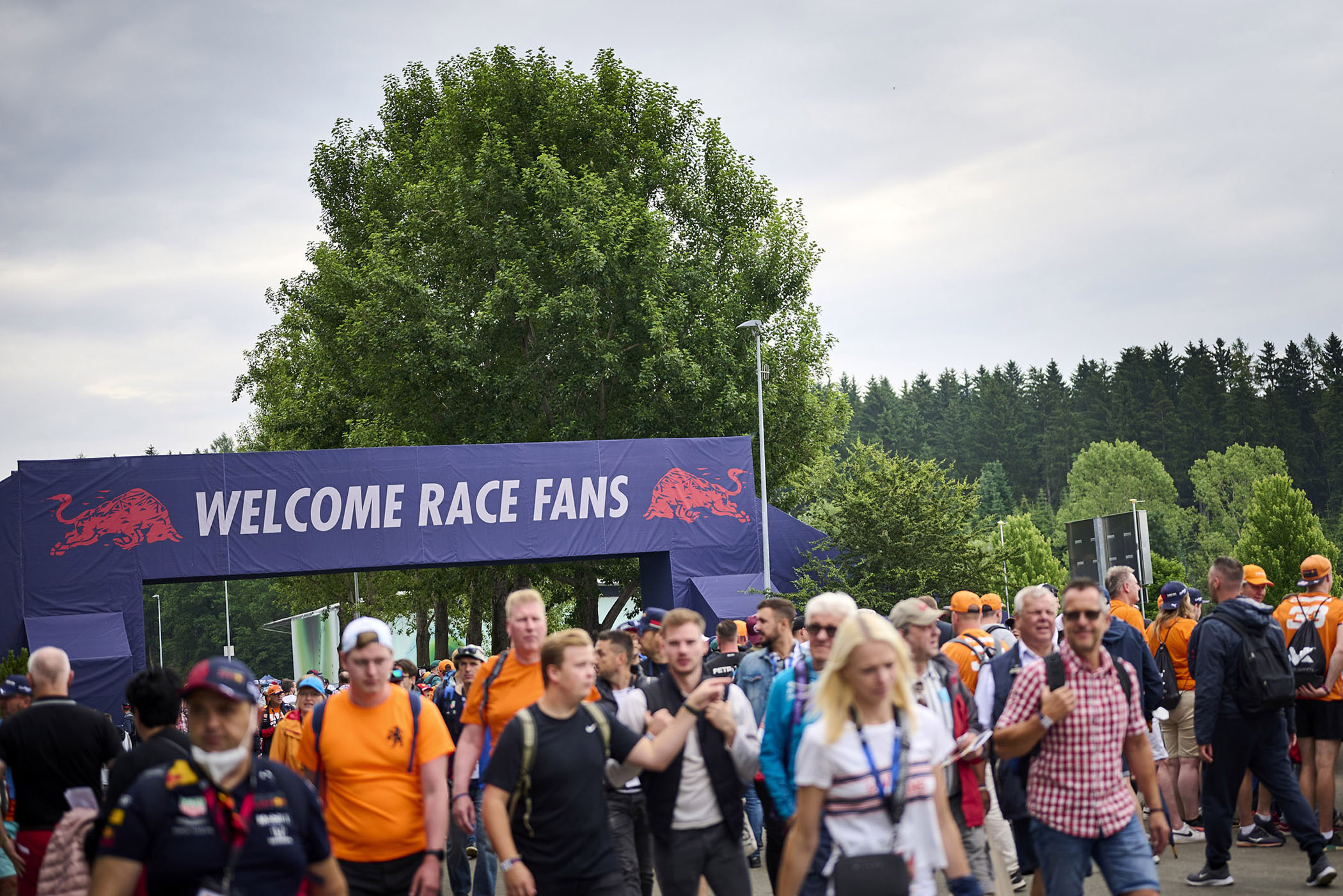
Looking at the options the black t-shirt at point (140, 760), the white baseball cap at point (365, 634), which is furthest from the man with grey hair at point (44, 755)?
the white baseball cap at point (365, 634)

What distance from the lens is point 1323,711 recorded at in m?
10.2

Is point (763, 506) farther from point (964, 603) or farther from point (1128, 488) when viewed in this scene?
point (1128, 488)

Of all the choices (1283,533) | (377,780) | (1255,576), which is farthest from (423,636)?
(377,780)

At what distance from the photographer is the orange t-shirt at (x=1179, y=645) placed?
1153cm

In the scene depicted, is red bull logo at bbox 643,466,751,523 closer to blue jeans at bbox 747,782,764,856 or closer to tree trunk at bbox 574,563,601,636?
tree trunk at bbox 574,563,601,636

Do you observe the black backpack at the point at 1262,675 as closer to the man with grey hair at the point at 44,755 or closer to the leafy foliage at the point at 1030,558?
the man with grey hair at the point at 44,755

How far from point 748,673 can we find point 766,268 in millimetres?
27458

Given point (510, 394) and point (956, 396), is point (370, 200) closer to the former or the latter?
point (510, 394)

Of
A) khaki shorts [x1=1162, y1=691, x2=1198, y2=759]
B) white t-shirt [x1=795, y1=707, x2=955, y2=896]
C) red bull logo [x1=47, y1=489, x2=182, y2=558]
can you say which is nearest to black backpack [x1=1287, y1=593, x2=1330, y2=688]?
khaki shorts [x1=1162, y1=691, x2=1198, y2=759]

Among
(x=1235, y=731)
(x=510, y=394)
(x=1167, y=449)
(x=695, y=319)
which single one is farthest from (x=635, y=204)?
(x=1167, y=449)

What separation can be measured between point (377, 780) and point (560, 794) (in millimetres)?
850

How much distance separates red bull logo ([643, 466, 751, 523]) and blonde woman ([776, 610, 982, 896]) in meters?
22.4

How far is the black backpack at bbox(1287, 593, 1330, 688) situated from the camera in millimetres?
10133

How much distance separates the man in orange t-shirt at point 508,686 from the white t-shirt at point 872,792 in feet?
7.69
